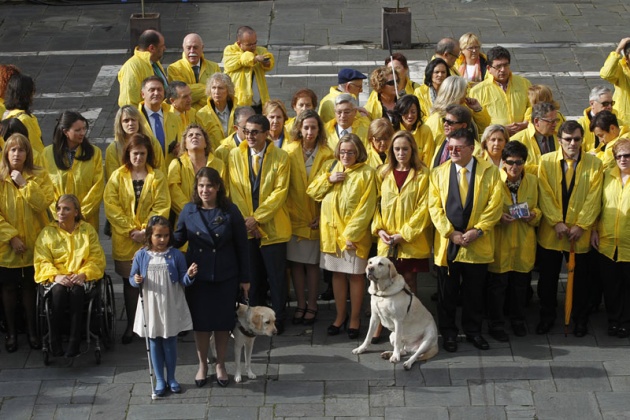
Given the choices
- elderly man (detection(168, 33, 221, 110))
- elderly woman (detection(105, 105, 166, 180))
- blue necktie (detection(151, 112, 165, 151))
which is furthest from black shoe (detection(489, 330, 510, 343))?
elderly man (detection(168, 33, 221, 110))

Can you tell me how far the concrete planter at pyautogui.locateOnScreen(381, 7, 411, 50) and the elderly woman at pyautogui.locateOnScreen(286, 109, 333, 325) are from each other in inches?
350

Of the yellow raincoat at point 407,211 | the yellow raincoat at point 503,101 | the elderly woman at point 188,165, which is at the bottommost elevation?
the yellow raincoat at point 407,211

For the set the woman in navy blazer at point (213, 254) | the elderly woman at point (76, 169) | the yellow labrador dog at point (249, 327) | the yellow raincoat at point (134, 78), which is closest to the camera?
the woman in navy blazer at point (213, 254)

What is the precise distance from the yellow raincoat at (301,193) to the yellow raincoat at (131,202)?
1213mm

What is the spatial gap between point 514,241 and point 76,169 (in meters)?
4.12

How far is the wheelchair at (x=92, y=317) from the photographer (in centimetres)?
1055

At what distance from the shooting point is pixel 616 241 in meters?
11.0

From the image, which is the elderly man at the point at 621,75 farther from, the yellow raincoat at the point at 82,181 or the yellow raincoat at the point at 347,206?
the yellow raincoat at the point at 82,181

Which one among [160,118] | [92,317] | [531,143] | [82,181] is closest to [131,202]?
[82,181]

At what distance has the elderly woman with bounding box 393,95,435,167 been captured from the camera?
1173cm

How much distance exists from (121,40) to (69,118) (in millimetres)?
10239

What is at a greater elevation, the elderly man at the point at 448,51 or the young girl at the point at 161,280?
the elderly man at the point at 448,51

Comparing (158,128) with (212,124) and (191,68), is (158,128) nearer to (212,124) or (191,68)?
(212,124)

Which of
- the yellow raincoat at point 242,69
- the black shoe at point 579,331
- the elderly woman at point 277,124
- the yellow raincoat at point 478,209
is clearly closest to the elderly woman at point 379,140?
the yellow raincoat at point 478,209
